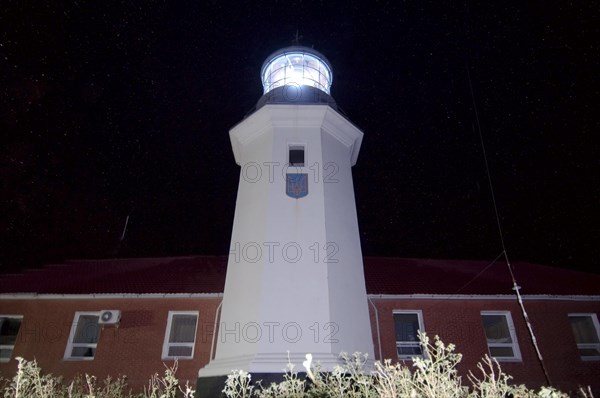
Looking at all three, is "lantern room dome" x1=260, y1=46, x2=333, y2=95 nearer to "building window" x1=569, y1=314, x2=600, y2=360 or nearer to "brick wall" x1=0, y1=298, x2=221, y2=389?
"brick wall" x1=0, y1=298, x2=221, y2=389

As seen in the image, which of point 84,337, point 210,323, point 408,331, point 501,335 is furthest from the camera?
point 501,335

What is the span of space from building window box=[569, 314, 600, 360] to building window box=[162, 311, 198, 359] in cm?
1431

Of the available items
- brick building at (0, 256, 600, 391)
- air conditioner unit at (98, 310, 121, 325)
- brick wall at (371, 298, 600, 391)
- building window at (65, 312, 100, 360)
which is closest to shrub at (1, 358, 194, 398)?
building window at (65, 312, 100, 360)

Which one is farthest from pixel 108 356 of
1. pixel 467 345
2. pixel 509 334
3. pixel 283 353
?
pixel 509 334

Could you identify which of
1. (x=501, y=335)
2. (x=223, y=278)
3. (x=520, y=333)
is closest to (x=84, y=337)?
(x=223, y=278)

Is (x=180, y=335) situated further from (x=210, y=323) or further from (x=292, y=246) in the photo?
(x=292, y=246)

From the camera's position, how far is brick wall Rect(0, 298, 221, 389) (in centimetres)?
1392

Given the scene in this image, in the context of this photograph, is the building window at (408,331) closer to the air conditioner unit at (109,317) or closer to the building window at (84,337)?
the air conditioner unit at (109,317)

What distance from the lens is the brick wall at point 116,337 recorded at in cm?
1392

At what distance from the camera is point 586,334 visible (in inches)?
620

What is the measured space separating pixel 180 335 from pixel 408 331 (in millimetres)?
8619

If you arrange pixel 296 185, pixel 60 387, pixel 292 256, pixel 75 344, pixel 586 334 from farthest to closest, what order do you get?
pixel 586 334
pixel 75 344
pixel 60 387
pixel 296 185
pixel 292 256

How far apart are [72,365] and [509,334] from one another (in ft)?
52.4

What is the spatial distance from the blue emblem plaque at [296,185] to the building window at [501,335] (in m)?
9.33
